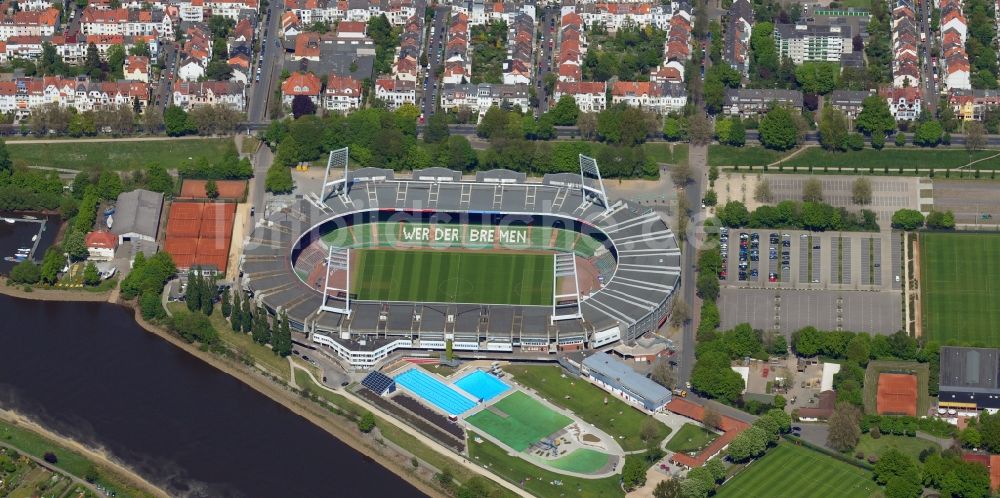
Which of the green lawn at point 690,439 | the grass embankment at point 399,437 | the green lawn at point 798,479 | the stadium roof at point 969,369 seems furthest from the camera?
the stadium roof at point 969,369

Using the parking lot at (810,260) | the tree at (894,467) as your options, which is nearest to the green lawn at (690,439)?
the tree at (894,467)

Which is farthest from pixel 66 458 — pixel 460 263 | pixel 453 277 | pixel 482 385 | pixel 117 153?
pixel 117 153

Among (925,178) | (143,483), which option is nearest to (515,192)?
(925,178)

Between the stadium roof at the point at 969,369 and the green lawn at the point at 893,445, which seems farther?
the stadium roof at the point at 969,369

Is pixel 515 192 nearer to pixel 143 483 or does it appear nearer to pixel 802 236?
pixel 802 236

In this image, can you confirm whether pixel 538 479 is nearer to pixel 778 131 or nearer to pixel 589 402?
pixel 589 402

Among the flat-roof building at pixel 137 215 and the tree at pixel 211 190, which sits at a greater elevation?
the tree at pixel 211 190

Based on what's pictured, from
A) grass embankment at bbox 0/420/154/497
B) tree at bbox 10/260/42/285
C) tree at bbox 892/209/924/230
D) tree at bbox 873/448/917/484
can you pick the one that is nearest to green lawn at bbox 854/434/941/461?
tree at bbox 873/448/917/484

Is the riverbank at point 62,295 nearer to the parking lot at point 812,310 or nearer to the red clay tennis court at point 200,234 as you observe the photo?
the red clay tennis court at point 200,234
